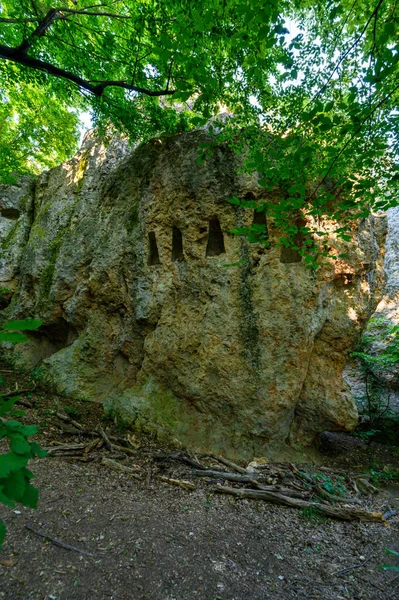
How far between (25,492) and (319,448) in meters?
6.78

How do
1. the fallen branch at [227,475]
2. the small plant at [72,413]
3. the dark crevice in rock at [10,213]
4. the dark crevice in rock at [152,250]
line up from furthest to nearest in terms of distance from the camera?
the dark crevice in rock at [10,213], the dark crevice in rock at [152,250], the small plant at [72,413], the fallen branch at [227,475]

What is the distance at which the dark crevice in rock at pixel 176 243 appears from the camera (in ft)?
23.2

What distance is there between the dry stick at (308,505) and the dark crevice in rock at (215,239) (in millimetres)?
4623

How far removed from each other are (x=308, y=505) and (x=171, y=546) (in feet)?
6.97

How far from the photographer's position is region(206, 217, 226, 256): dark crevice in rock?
22.0 ft

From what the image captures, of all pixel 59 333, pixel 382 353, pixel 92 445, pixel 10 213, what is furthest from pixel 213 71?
pixel 10 213

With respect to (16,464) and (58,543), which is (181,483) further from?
(16,464)

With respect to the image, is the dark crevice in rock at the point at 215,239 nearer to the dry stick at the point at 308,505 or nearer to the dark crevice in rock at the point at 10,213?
the dry stick at the point at 308,505

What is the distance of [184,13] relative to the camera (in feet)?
15.8

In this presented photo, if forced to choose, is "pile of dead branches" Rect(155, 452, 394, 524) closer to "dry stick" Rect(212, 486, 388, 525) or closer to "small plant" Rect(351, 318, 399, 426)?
"dry stick" Rect(212, 486, 388, 525)

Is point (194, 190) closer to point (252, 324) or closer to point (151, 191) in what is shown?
point (151, 191)

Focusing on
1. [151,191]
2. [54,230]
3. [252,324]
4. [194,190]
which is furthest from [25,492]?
[54,230]

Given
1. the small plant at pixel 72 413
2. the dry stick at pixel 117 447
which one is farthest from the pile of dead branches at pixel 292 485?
the small plant at pixel 72 413

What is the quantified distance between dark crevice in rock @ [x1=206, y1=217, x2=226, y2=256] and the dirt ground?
4557 mm
